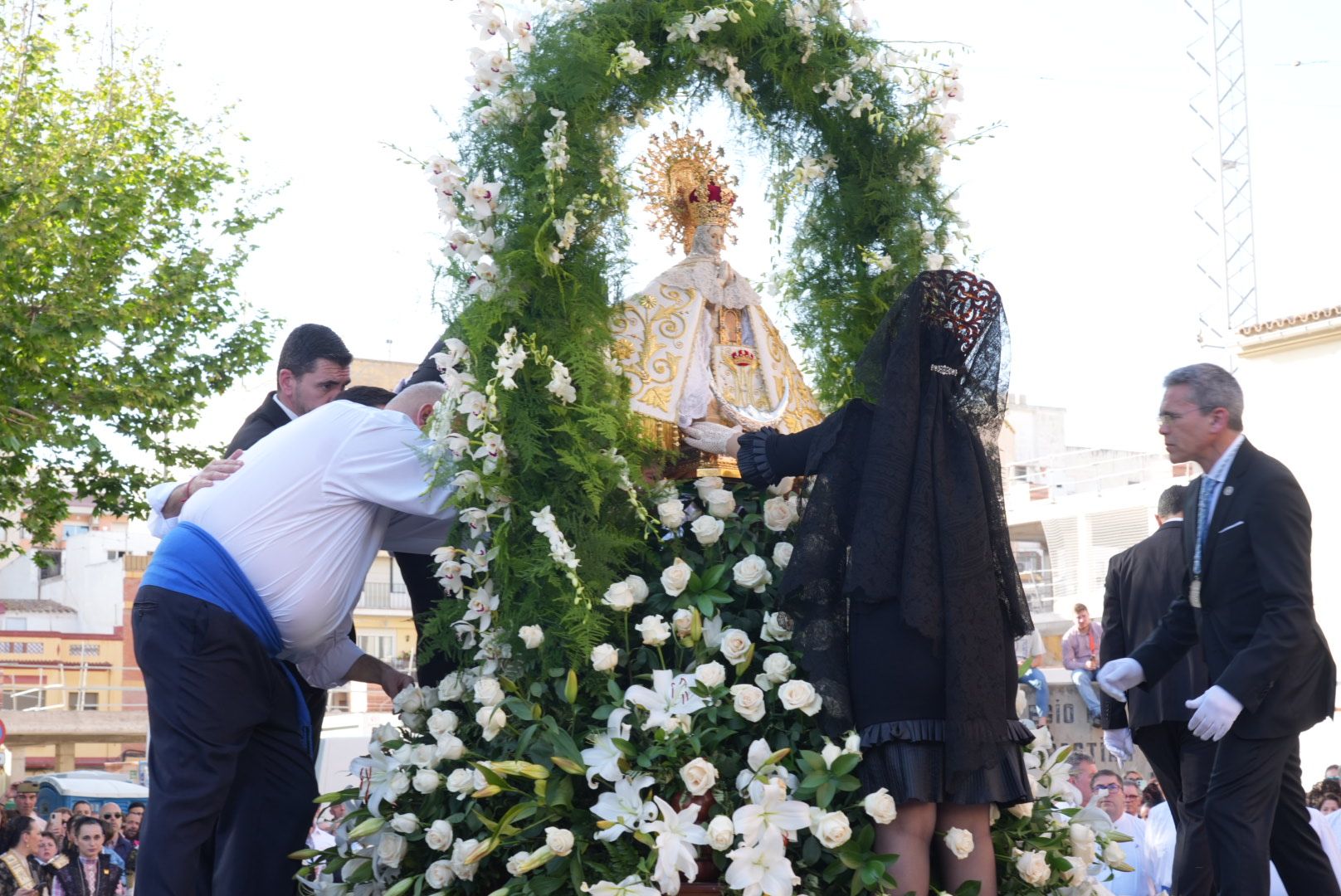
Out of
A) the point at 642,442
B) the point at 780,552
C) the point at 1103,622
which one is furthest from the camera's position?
the point at 1103,622

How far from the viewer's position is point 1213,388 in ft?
14.4

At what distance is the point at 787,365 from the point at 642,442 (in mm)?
747

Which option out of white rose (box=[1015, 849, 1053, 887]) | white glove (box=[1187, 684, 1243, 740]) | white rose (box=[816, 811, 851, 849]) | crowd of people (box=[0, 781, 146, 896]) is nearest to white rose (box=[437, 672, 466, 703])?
white rose (box=[816, 811, 851, 849])

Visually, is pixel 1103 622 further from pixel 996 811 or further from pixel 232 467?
pixel 232 467

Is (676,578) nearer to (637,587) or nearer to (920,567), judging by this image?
(637,587)

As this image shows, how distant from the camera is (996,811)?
11.9 feet

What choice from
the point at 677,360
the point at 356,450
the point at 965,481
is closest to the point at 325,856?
the point at 356,450

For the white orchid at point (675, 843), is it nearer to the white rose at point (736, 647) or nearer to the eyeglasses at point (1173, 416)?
the white rose at point (736, 647)

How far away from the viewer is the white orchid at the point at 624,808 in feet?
10.8

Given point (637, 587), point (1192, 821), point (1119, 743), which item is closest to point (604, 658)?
point (637, 587)

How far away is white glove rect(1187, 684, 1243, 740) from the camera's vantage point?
13.2ft

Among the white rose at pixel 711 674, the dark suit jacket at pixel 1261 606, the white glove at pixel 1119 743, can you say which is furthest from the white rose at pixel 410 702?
the white glove at pixel 1119 743

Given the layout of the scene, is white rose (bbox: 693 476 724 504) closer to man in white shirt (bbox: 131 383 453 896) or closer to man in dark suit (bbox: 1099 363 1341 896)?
man in white shirt (bbox: 131 383 453 896)

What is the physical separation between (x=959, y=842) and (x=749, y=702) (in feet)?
1.81
